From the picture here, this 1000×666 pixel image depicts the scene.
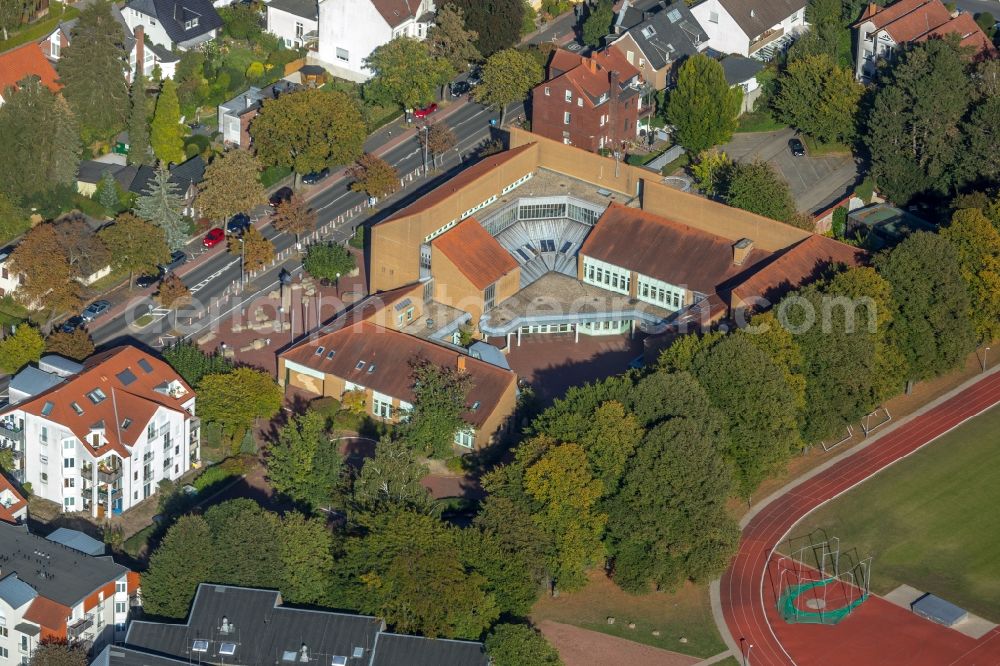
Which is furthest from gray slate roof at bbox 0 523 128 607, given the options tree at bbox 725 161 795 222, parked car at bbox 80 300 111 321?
tree at bbox 725 161 795 222

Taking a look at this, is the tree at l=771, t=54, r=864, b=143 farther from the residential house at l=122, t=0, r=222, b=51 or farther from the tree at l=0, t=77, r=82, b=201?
the tree at l=0, t=77, r=82, b=201

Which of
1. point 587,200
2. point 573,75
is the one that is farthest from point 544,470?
point 573,75

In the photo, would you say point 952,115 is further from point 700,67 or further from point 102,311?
point 102,311

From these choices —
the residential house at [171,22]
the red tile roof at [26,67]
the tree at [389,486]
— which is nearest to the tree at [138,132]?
Answer: the red tile roof at [26,67]

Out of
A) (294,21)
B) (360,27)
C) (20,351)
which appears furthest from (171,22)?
(20,351)

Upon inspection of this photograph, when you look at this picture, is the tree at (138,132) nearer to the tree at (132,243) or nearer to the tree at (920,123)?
the tree at (132,243)

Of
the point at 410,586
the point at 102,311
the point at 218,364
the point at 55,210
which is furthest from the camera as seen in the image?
the point at 55,210
